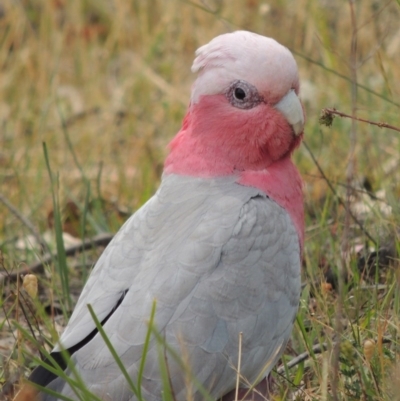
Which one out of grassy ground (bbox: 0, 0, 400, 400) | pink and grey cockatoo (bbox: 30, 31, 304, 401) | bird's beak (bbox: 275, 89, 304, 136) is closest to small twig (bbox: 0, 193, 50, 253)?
grassy ground (bbox: 0, 0, 400, 400)

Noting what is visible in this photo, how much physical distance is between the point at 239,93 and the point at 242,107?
0.18 feet

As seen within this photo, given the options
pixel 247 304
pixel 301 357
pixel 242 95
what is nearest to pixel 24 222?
pixel 242 95

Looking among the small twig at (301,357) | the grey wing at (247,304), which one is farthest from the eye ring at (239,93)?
the small twig at (301,357)

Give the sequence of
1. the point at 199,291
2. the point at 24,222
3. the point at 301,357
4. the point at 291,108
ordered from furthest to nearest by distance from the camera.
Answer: the point at 24,222 → the point at 291,108 → the point at 301,357 → the point at 199,291

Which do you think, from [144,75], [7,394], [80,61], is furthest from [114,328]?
[80,61]

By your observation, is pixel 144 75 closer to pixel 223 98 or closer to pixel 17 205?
pixel 17 205

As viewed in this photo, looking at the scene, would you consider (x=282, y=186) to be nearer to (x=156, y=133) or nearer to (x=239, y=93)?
(x=239, y=93)

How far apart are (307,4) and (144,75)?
4.43 ft

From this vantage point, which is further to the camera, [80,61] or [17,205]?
[80,61]

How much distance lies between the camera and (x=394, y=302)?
2854 mm

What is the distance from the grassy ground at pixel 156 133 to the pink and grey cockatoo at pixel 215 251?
0.63 feet

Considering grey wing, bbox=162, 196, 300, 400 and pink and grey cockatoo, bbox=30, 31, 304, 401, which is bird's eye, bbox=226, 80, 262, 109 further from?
grey wing, bbox=162, 196, 300, 400

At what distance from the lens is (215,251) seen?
2.72 meters

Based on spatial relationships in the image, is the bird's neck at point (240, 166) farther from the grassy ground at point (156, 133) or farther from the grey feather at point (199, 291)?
the grassy ground at point (156, 133)
